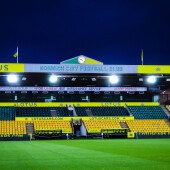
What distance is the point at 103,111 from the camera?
155ft

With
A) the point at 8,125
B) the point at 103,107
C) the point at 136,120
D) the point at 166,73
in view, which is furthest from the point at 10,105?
the point at 166,73

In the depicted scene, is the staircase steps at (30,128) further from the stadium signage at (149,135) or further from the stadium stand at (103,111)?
the stadium signage at (149,135)

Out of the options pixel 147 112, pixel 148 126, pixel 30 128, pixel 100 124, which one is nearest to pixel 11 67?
pixel 30 128

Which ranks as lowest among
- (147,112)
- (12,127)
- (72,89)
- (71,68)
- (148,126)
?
(148,126)

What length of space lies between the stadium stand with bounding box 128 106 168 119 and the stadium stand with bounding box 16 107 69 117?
10.3 meters

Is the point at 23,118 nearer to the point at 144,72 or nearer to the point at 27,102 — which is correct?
the point at 27,102

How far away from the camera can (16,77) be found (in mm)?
43469

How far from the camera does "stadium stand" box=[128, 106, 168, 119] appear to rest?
4647 centimetres

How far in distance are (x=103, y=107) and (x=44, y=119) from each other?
1020 centimetres

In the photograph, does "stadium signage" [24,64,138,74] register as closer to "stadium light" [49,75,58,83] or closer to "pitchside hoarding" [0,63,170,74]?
"pitchside hoarding" [0,63,170,74]

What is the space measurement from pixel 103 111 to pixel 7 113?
1388 cm

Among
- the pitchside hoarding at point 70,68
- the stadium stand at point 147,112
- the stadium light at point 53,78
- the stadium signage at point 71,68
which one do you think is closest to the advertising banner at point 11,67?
the pitchside hoarding at point 70,68

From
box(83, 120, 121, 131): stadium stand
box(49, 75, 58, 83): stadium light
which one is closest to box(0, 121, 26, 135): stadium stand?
box(49, 75, 58, 83): stadium light

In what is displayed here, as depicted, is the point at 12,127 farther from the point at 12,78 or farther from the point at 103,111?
the point at 103,111
